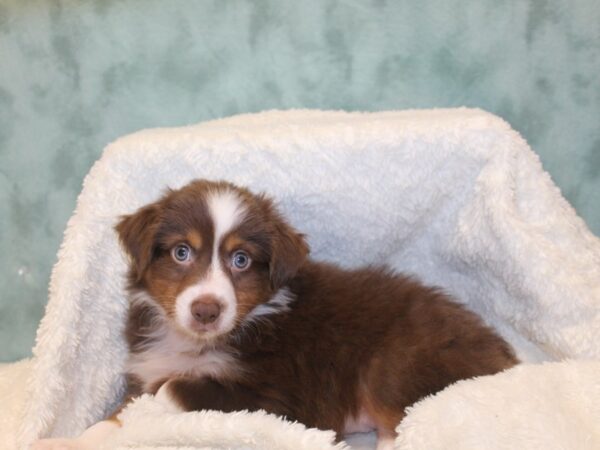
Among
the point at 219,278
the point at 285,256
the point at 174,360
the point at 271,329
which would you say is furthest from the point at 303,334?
the point at 174,360

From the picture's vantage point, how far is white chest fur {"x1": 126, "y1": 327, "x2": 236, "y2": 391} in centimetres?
288

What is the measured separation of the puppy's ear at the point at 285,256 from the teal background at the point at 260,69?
3.81 feet

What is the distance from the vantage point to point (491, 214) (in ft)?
10.4

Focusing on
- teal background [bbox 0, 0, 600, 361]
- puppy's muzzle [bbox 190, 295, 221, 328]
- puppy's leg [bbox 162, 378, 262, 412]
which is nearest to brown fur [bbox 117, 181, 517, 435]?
puppy's leg [bbox 162, 378, 262, 412]

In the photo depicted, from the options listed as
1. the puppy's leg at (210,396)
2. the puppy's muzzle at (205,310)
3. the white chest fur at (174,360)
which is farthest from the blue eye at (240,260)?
the puppy's leg at (210,396)

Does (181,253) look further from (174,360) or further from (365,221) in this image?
(365,221)

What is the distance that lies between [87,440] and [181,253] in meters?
0.86

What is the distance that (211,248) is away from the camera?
2.84 meters

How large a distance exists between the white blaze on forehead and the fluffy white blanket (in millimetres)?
456

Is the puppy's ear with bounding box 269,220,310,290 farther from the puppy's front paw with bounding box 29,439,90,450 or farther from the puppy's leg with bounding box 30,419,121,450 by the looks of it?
the puppy's front paw with bounding box 29,439,90,450

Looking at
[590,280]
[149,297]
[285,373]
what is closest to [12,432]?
[149,297]

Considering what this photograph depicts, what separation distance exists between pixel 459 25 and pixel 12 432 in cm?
312

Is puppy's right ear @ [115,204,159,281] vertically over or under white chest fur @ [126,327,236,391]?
over

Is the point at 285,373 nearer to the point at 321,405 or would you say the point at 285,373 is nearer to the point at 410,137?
the point at 321,405
